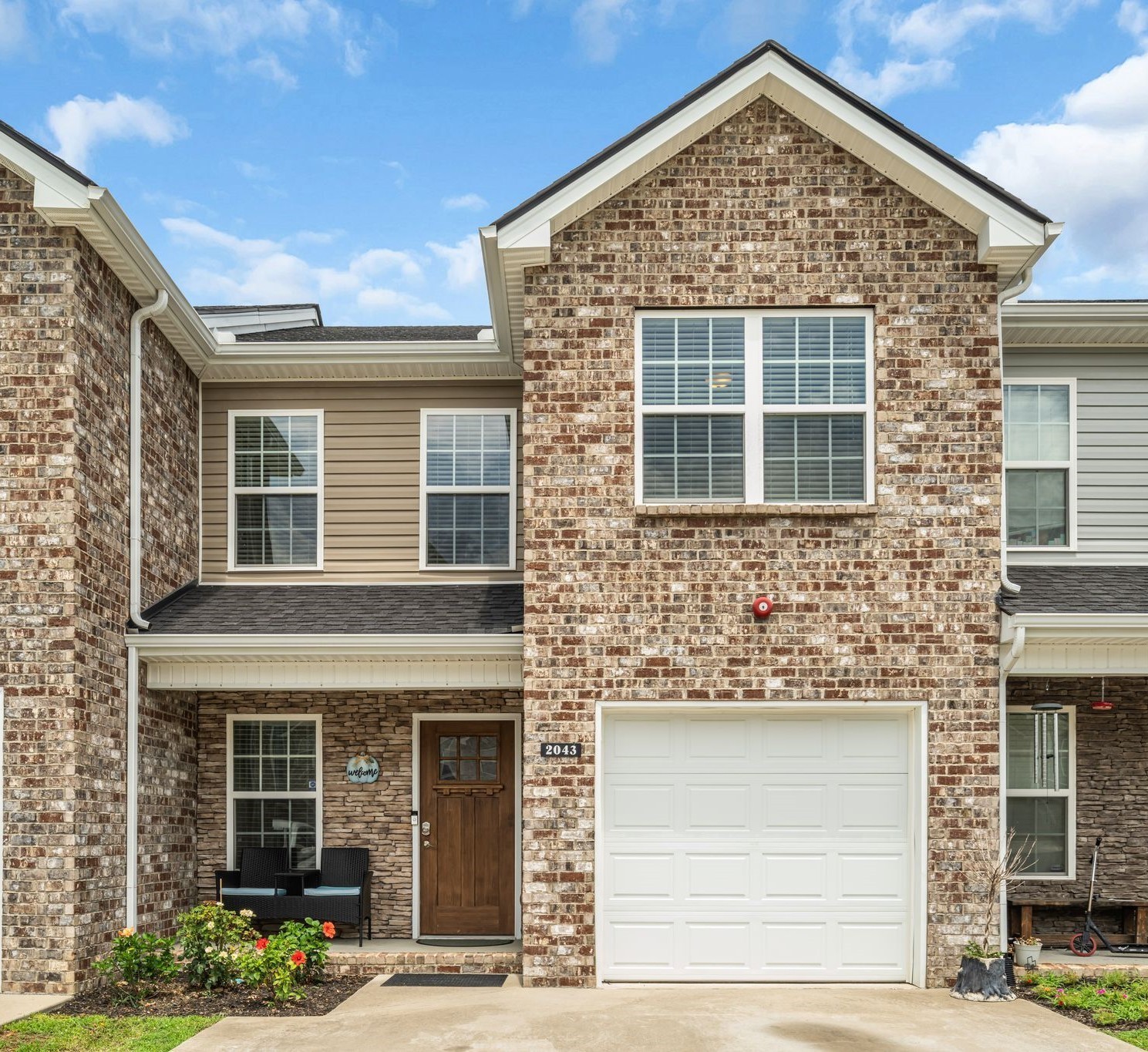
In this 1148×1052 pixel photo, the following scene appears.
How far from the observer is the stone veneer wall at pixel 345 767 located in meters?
10.9

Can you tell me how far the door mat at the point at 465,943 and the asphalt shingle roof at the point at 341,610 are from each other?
9.77 feet

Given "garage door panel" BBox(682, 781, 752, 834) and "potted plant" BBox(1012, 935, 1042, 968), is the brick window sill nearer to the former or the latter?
"garage door panel" BBox(682, 781, 752, 834)

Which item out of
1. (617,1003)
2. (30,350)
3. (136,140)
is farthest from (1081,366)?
(136,140)

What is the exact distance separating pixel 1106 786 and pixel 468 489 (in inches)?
264

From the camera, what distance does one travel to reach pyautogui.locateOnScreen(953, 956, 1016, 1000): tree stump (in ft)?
27.8

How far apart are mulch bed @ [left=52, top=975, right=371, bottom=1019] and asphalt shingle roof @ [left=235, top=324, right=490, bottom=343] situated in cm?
668

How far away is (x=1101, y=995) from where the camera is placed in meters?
8.51

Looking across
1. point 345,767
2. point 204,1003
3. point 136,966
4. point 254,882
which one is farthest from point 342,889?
point 136,966

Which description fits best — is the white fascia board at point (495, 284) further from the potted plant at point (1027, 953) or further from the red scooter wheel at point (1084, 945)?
the red scooter wheel at point (1084, 945)

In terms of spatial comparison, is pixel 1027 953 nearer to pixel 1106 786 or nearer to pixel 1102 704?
pixel 1106 786

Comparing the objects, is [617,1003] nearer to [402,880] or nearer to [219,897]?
[402,880]

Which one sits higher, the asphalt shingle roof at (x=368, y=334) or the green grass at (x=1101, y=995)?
the asphalt shingle roof at (x=368, y=334)

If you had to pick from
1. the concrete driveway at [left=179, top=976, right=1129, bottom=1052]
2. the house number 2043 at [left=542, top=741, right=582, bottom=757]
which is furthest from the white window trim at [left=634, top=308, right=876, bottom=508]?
the concrete driveway at [left=179, top=976, right=1129, bottom=1052]

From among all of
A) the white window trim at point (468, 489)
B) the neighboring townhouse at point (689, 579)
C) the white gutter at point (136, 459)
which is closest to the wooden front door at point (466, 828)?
the neighboring townhouse at point (689, 579)
